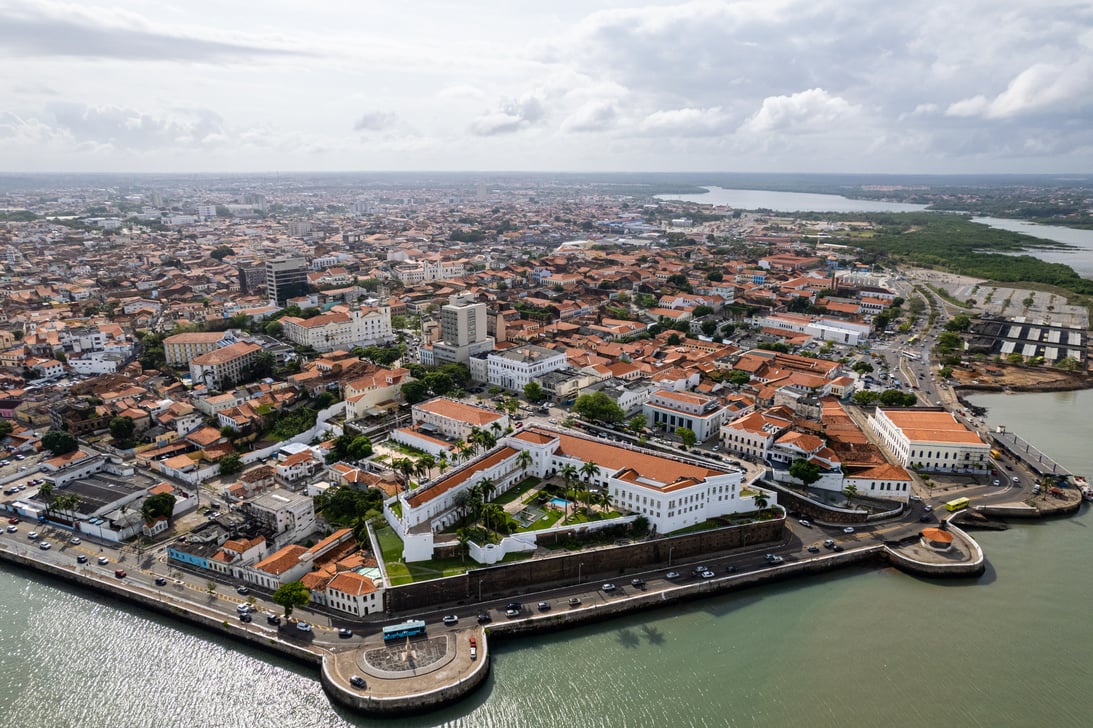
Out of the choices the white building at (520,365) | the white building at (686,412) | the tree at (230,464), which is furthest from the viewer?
the white building at (520,365)

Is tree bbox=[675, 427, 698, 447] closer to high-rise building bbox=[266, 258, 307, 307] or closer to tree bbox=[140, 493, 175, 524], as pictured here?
tree bbox=[140, 493, 175, 524]

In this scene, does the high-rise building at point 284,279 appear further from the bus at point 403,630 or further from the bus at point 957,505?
the bus at point 957,505

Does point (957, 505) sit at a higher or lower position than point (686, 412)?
lower

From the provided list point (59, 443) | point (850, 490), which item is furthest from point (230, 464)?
point (850, 490)

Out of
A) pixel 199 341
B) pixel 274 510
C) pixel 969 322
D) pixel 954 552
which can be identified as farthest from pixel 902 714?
pixel 969 322

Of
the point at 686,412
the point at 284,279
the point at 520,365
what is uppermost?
the point at 284,279

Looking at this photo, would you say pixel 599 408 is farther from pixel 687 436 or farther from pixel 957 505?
pixel 957 505

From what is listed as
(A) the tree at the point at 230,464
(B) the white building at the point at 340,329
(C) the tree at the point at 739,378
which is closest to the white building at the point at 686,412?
(C) the tree at the point at 739,378
